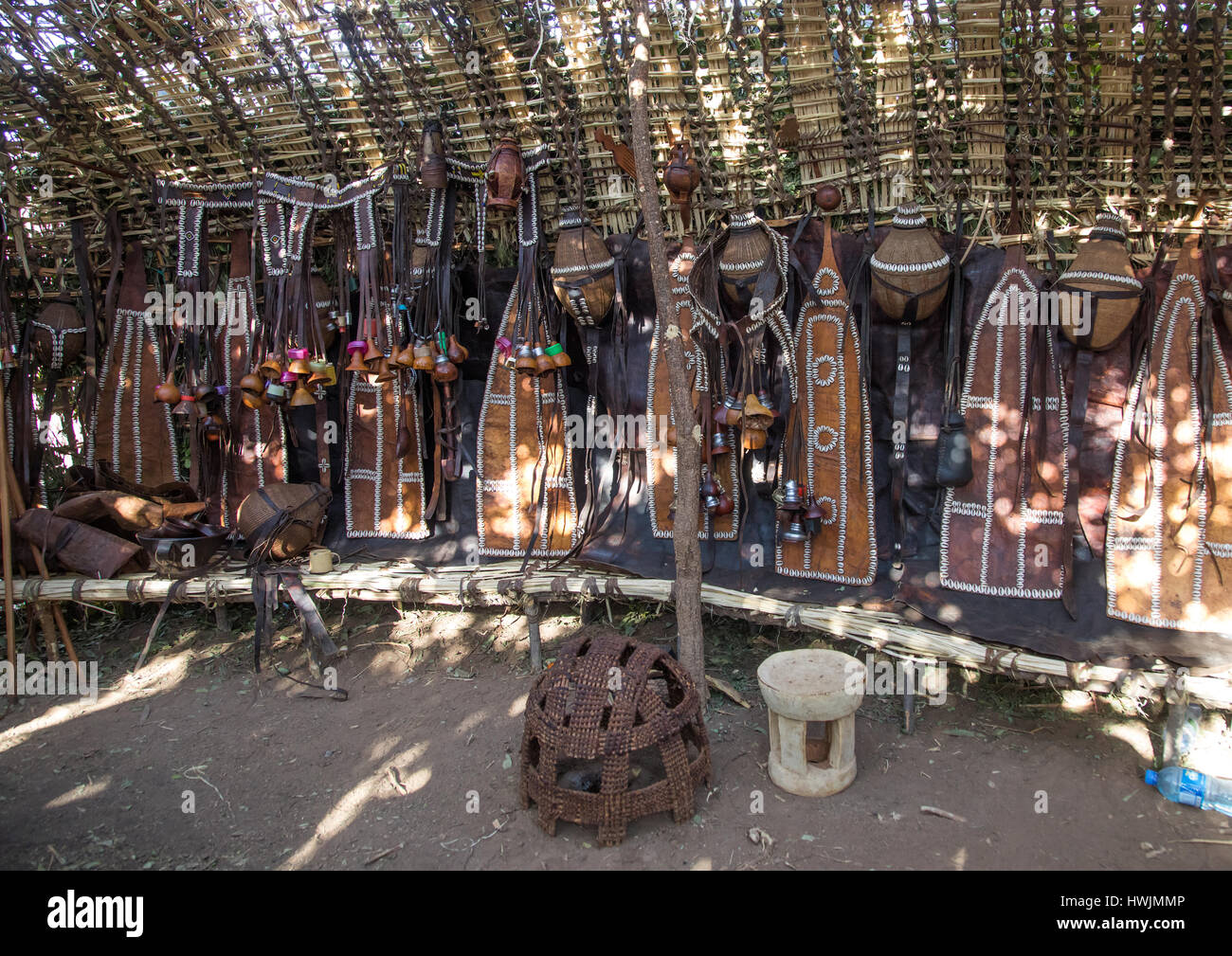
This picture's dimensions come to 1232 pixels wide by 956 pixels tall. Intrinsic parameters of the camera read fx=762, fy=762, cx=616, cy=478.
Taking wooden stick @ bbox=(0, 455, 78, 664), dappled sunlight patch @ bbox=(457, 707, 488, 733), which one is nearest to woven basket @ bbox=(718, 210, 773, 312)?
dappled sunlight patch @ bbox=(457, 707, 488, 733)

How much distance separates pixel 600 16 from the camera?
12.7ft

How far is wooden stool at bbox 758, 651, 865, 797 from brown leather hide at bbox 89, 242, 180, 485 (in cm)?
438

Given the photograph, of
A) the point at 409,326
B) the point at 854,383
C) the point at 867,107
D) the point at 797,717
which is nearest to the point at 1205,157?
the point at 867,107

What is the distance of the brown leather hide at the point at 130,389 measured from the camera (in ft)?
16.4

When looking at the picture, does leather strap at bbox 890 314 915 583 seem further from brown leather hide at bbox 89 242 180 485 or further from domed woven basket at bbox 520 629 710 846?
brown leather hide at bbox 89 242 180 485

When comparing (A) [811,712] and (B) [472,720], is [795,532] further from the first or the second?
(B) [472,720]

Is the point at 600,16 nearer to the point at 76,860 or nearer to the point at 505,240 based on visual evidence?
the point at 505,240

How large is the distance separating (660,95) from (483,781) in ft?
11.3

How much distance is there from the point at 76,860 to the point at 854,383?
3772mm

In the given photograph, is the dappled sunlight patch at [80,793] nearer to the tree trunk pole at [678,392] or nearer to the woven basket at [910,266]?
the tree trunk pole at [678,392]

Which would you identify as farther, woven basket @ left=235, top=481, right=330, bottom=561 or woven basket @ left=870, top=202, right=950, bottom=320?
woven basket @ left=235, top=481, right=330, bottom=561

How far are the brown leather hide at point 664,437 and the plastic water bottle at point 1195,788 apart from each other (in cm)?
204

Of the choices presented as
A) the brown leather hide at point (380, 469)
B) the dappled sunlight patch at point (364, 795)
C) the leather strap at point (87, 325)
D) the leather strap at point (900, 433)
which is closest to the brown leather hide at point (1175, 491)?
the leather strap at point (900, 433)

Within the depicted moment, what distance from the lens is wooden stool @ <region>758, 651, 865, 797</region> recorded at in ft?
8.85
